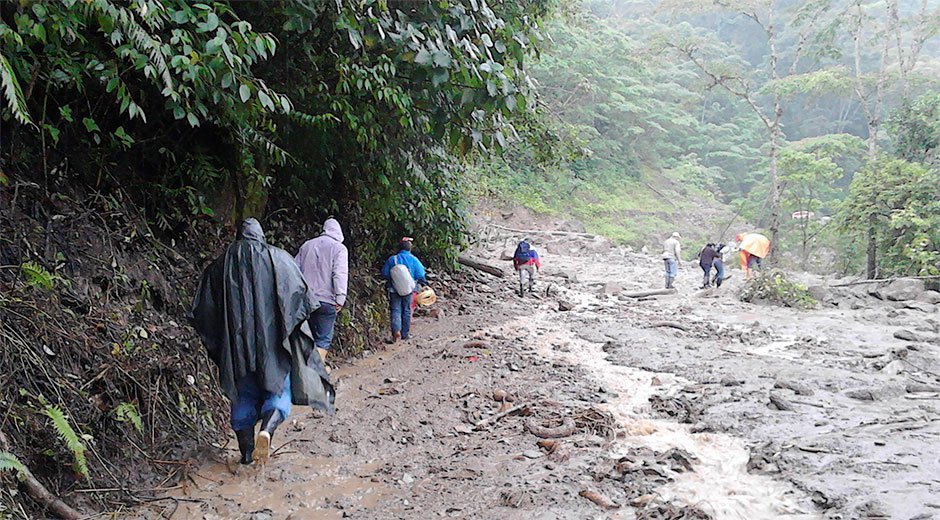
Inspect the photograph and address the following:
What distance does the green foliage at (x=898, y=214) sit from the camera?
552 inches

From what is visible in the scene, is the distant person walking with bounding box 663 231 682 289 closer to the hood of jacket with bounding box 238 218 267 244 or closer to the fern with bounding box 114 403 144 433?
the hood of jacket with bounding box 238 218 267 244

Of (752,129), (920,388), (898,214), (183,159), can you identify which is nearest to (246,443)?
(183,159)

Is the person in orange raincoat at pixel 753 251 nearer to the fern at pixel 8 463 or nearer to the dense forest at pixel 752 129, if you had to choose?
the dense forest at pixel 752 129

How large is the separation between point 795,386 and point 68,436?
22.2ft

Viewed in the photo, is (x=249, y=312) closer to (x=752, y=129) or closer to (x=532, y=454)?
(x=532, y=454)

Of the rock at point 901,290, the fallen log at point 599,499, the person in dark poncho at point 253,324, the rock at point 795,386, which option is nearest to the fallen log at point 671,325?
the rock at point 795,386

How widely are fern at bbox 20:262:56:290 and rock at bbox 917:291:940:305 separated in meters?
15.6

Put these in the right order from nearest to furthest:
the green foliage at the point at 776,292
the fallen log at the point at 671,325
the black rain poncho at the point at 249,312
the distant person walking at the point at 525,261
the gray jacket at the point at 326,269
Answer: the black rain poncho at the point at 249,312 < the gray jacket at the point at 326,269 < the fallen log at the point at 671,325 < the green foliage at the point at 776,292 < the distant person walking at the point at 525,261

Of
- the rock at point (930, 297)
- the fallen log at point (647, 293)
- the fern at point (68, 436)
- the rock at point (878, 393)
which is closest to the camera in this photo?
the fern at point (68, 436)

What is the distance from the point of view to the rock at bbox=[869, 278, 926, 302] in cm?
1326

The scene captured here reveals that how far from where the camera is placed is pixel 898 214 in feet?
47.7

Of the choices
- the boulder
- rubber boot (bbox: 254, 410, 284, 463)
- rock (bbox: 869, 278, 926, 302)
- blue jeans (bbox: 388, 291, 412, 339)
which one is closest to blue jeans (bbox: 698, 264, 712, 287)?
rock (bbox: 869, 278, 926, 302)

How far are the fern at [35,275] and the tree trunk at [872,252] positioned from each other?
1786 cm

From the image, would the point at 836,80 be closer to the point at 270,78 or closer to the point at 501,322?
the point at 501,322
